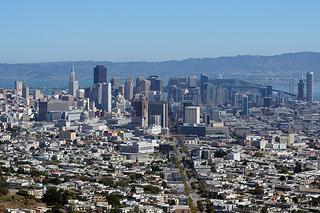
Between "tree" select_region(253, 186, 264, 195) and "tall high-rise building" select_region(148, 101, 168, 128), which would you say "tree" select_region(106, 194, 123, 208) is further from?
"tall high-rise building" select_region(148, 101, 168, 128)

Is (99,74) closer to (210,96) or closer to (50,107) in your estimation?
(210,96)

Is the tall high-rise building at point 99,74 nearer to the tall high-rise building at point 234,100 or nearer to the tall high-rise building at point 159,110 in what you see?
the tall high-rise building at point 234,100

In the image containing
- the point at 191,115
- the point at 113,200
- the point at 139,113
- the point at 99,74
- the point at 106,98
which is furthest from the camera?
the point at 99,74

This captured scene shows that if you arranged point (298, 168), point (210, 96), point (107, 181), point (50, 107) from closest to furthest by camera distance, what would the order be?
point (107, 181), point (298, 168), point (50, 107), point (210, 96)

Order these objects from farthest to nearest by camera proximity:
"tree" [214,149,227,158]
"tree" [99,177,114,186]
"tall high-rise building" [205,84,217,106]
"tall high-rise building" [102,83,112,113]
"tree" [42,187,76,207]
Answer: "tall high-rise building" [205,84,217,106], "tall high-rise building" [102,83,112,113], "tree" [214,149,227,158], "tree" [99,177,114,186], "tree" [42,187,76,207]

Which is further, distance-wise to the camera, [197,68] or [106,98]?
[197,68]

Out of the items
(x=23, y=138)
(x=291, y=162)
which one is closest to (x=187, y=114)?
(x=23, y=138)

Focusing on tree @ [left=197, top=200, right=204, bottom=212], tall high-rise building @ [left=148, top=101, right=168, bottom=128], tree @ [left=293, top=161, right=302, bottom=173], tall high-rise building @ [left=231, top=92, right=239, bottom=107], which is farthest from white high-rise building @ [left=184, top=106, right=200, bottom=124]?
tree @ [left=197, top=200, right=204, bottom=212]

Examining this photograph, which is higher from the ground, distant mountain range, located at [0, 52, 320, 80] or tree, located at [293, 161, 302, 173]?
distant mountain range, located at [0, 52, 320, 80]

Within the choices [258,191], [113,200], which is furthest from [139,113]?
[113,200]

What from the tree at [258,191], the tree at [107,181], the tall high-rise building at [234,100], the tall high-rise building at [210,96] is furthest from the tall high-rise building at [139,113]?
the tall high-rise building at [210,96]
